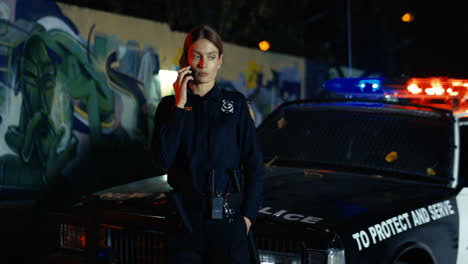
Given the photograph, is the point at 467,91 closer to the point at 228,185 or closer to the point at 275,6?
the point at 228,185

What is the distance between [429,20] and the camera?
17859 mm

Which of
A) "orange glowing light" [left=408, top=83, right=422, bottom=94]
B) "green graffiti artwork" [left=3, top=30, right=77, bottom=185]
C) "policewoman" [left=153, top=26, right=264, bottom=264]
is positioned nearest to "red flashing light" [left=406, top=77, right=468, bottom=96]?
"orange glowing light" [left=408, top=83, right=422, bottom=94]

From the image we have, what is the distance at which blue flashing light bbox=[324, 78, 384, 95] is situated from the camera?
197 inches

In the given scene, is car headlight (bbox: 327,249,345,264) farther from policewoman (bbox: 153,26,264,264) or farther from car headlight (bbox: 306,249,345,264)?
policewoman (bbox: 153,26,264,264)

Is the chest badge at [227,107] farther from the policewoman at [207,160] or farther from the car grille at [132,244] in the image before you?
the car grille at [132,244]

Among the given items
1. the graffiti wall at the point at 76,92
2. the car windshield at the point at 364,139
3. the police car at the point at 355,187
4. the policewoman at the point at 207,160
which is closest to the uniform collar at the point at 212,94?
the policewoman at the point at 207,160

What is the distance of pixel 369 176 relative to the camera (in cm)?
453

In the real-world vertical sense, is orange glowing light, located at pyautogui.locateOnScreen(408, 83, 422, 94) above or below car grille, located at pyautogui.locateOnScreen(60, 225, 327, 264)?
above

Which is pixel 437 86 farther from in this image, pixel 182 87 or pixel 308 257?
pixel 182 87

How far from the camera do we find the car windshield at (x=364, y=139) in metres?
4.59

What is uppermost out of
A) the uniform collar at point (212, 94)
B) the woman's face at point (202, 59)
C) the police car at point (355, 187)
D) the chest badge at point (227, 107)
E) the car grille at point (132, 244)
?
the woman's face at point (202, 59)

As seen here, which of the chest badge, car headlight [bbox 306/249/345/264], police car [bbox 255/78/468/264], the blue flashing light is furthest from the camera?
the blue flashing light

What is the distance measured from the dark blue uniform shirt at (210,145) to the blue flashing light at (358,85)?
7.18 ft

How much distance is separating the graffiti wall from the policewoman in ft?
19.8
